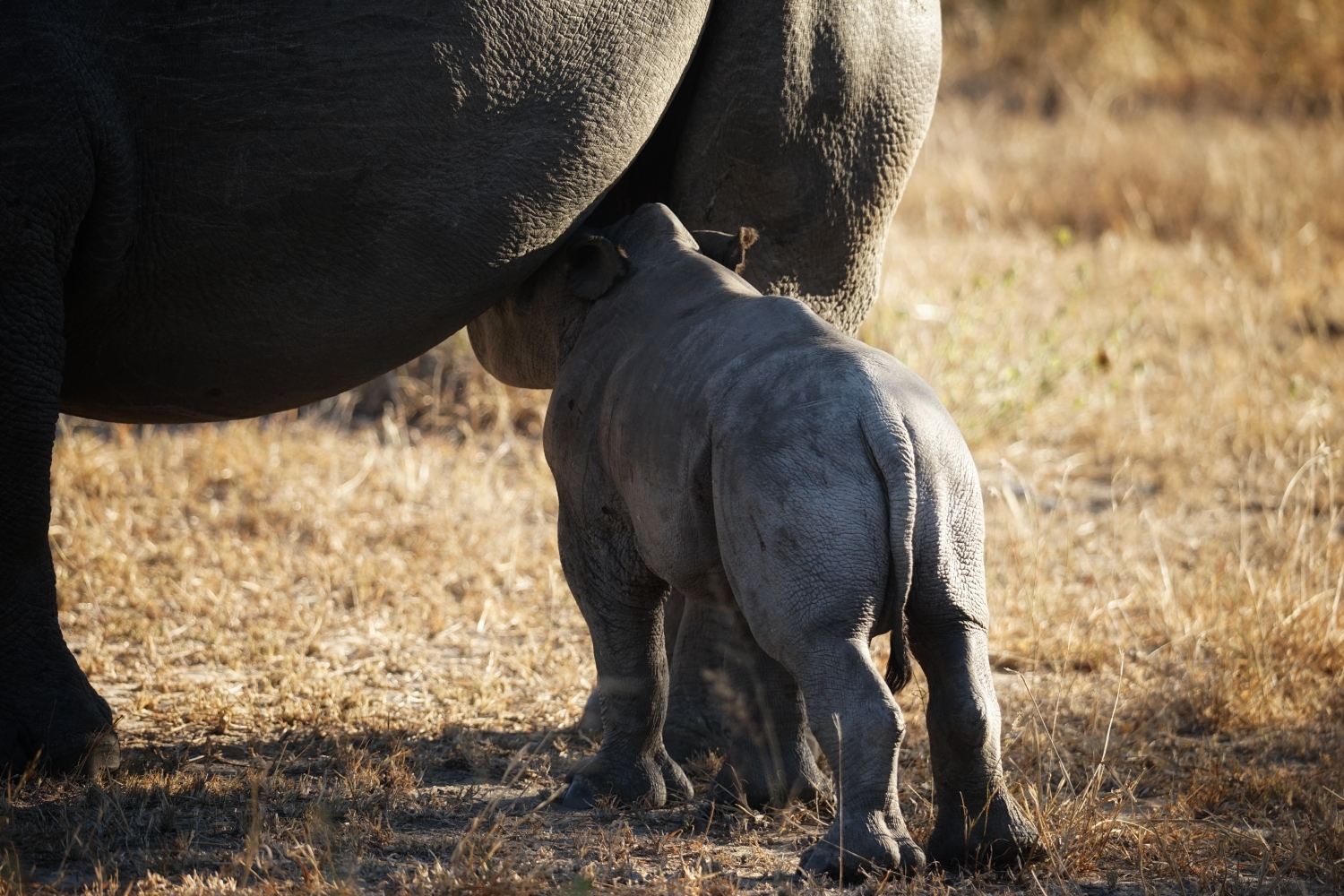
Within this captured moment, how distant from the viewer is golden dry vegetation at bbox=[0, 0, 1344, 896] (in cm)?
298

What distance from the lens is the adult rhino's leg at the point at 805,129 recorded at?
133 inches

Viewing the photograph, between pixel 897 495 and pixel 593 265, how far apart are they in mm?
1090

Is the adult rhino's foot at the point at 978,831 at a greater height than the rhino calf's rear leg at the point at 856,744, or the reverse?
the rhino calf's rear leg at the point at 856,744

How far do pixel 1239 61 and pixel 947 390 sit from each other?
10.7 metres

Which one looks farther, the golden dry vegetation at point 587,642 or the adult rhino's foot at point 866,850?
the golden dry vegetation at point 587,642

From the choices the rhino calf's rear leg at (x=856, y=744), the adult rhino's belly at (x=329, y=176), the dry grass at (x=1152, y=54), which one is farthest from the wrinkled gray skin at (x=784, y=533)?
the dry grass at (x=1152, y=54)

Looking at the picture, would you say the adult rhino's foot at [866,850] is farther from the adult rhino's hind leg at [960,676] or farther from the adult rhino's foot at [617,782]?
the adult rhino's foot at [617,782]

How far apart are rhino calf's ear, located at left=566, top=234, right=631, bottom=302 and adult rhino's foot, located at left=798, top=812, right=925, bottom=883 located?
→ 1.34 meters

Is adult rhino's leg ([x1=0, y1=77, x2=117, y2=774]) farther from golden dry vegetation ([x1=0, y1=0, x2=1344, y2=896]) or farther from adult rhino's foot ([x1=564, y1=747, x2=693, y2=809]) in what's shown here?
adult rhino's foot ([x1=564, y1=747, x2=693, y2=809])

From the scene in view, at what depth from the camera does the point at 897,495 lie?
8.39ft

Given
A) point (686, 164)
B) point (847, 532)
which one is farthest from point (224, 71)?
point (847, 532)

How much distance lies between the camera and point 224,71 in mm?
2842

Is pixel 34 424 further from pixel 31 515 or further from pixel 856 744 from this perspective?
pixel 856 744

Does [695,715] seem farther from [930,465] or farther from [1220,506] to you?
[1220,506]
